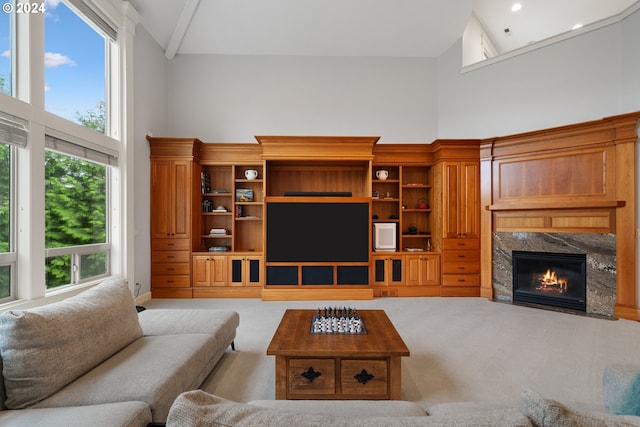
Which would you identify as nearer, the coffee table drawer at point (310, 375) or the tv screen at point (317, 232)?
the coffee table drawer at point (310, 375)

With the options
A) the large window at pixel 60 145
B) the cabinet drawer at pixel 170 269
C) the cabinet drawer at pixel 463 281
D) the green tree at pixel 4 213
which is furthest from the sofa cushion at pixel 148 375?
the cabinet drawer at pixel 463 281

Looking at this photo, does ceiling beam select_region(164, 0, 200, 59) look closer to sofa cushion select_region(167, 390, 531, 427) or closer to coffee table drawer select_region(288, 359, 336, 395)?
coffee table drawer select_region(288, 359, 336, 395)

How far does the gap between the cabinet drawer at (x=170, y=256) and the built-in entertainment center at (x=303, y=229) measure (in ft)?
0.05

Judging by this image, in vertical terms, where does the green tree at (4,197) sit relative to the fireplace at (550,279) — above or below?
above

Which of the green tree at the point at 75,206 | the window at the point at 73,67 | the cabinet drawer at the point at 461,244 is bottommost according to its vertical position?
the cabinet drawer at the point at 461,244

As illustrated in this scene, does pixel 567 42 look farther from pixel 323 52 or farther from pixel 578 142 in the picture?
pixel 323 52

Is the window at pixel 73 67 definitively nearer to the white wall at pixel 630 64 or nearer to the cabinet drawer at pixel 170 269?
the cabinet drawer at pixel 170 269

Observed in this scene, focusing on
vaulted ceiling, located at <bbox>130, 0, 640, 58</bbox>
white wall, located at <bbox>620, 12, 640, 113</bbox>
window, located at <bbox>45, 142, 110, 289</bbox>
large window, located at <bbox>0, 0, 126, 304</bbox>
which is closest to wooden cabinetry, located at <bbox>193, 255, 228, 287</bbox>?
large window, located at <bbox>0, 0, 126, 304</bbox>

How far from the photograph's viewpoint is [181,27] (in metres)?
4.87

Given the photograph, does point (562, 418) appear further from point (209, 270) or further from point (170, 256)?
point (170, 256)

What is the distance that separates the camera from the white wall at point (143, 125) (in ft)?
14.4

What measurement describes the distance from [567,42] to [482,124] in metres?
1.49

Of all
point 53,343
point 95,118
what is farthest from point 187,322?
point 95,118

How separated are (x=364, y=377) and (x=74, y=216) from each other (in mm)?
3541
